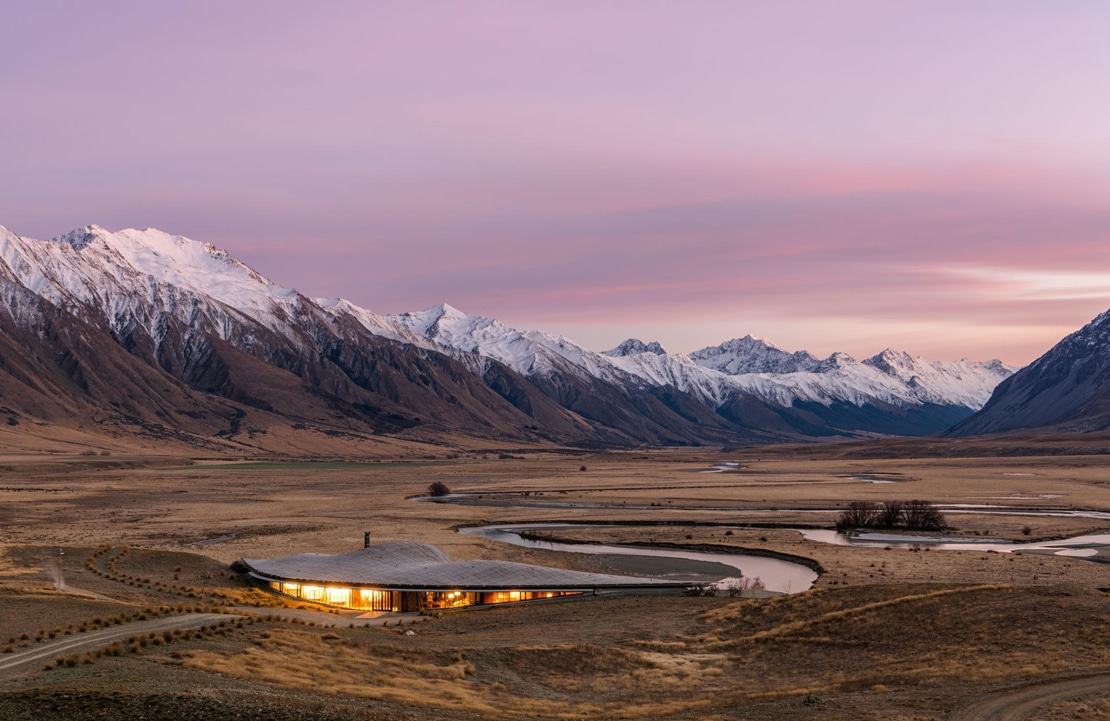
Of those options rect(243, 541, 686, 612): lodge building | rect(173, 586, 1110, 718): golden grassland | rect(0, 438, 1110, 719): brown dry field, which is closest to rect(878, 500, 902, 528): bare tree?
rect(0, 438, 1110, 719): brown dry field

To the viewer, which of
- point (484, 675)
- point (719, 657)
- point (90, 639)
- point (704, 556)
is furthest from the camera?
point (704, 556)

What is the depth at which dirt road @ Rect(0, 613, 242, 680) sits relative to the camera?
3275 centimetres

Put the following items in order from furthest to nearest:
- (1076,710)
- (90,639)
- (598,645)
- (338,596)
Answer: (338,596) → (598,645) → (90,639) → (1076,710)

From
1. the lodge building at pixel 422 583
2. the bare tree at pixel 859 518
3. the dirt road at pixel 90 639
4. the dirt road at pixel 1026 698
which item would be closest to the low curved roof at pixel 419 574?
the lodge building at pixel 422 583

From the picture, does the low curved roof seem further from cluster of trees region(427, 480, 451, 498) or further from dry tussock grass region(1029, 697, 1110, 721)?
cluster of trees region(427, 480, 451, 498)

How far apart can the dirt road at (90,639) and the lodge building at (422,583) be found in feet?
46.0

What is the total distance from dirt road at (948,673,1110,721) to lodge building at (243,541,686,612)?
27.4 metres

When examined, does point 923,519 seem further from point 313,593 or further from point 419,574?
point 313,593

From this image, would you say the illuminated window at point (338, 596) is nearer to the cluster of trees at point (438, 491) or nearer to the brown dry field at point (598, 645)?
the brown dry field at point (598, 645)

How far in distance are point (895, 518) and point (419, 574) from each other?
188ft

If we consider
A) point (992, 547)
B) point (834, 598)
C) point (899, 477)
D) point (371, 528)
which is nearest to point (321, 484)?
point (371, 528)

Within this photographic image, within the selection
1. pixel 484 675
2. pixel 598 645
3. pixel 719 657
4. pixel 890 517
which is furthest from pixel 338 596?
pixel 890 517

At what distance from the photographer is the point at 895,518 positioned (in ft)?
323

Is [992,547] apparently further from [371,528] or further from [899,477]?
[899,477]
